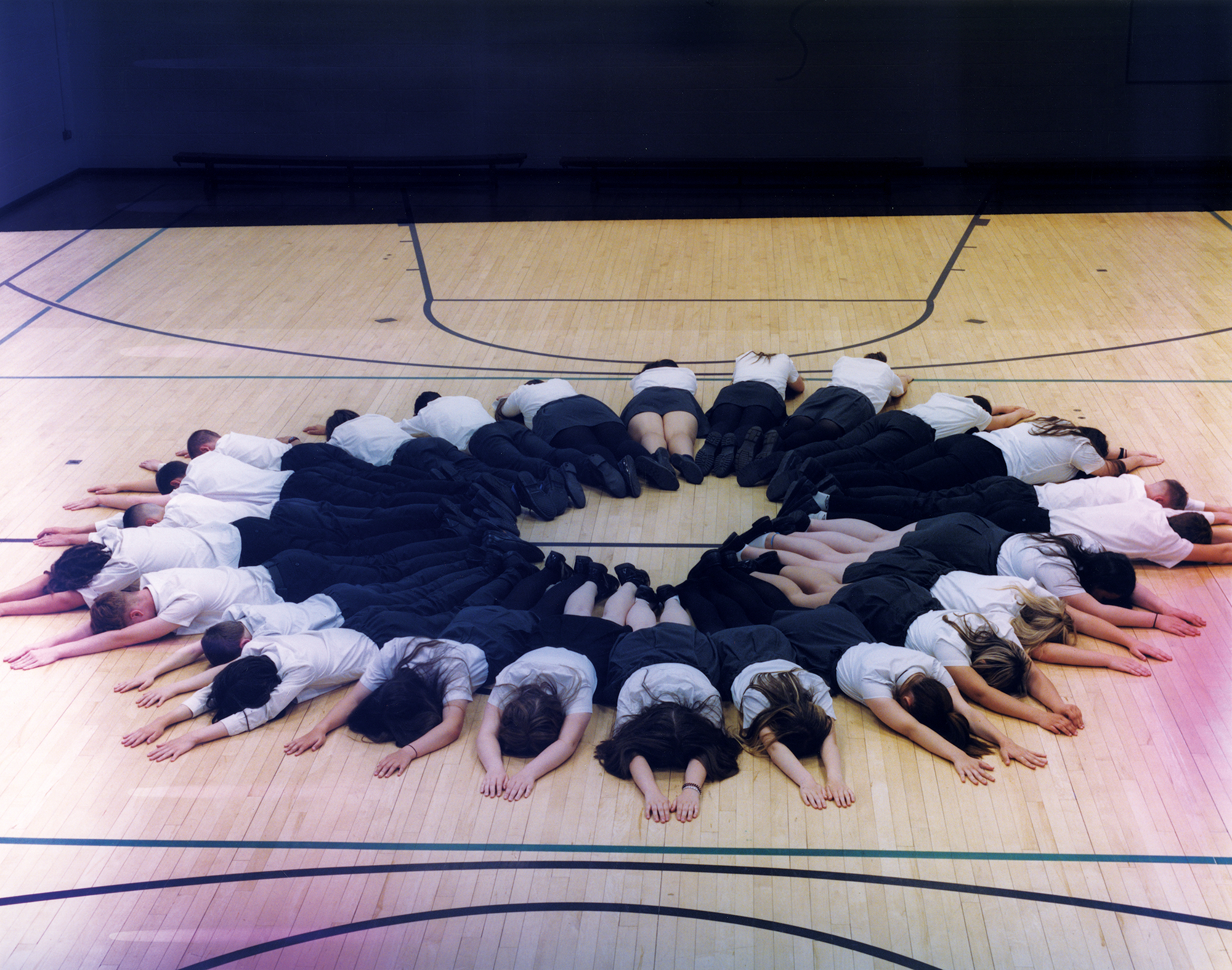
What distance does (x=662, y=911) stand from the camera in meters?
2.78

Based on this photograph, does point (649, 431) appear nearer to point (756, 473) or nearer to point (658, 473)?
point (658, 473)

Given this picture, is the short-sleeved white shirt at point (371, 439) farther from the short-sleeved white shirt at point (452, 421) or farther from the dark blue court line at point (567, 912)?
the dark blue court line at point (567, 912)

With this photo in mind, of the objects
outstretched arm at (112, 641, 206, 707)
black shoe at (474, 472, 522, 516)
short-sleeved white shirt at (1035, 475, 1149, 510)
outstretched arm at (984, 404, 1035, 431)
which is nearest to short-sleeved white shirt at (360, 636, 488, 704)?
outstretched arm at (112, 641, 206, 707)

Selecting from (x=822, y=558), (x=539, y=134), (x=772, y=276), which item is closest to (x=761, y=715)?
(x=822, y=558)

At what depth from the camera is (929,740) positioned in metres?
3.30

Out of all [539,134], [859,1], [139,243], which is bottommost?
[139,243]

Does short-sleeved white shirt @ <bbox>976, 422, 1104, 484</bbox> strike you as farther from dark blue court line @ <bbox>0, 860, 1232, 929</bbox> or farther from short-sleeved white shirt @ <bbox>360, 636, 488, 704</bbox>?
short-sleeved white shirt @ <bbox>360, 636, 488, 704</bbox>

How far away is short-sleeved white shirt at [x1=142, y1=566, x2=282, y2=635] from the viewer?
383 centimetres

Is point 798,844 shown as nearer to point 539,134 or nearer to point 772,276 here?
point 772,276

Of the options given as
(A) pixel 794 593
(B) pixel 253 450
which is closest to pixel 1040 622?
(A) pixel 794 593

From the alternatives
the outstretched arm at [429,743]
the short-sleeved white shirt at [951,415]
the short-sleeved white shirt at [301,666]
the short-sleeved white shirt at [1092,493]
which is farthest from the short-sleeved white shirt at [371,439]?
the short-sleeved white shirt at [1092,493]

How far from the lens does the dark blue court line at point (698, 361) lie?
6086 mm

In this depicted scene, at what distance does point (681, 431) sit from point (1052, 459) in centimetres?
159

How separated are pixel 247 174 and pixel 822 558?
666 centimetres
